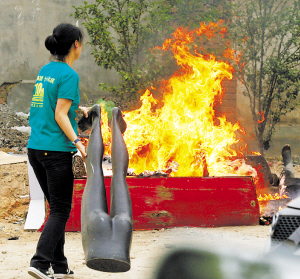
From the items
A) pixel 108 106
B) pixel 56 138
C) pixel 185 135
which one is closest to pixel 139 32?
pixel 108 106

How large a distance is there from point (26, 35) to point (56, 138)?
8547mm

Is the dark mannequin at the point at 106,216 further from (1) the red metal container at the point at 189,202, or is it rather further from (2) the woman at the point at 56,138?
(1) the red metal container at the point at 189,202

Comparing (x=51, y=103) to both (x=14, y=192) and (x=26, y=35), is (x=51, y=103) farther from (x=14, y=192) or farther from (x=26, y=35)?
(x=26, y=35)

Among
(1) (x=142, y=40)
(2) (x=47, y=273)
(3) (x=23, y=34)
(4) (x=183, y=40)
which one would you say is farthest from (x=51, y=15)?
(2) (x=47, y=273)

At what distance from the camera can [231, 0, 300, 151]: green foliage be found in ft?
27.5

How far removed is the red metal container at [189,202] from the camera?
4.61 m

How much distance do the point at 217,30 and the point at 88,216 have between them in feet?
23.7

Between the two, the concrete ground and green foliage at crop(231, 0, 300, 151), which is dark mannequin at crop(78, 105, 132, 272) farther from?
green foliage at crop(231, 0, 300, 151)

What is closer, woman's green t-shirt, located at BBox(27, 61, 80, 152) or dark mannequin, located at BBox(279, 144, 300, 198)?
woman's green t-shirt, located at BBox(27, 61, 80, 152)

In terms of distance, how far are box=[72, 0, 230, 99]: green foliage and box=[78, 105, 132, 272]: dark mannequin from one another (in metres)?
5.87

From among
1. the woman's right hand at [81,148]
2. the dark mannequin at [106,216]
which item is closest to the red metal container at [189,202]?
the woman's right hand at [81,148]

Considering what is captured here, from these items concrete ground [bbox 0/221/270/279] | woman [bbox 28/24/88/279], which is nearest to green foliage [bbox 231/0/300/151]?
concrete ground [bbox 0/221/270/279]

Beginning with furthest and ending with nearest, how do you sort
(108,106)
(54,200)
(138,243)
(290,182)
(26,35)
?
(26,35) → (108,106) → (290,182) → (138,243) → (54,200)

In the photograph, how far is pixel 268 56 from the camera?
874 cm
